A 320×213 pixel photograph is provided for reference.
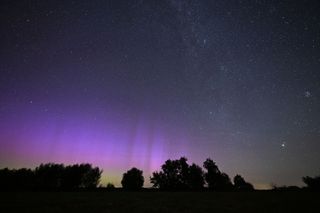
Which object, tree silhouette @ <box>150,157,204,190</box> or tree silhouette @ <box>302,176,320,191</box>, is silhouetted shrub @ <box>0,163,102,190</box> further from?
tree silhouette @ <box>302,176,320,191</box>

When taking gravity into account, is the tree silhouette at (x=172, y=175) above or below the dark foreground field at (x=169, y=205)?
above

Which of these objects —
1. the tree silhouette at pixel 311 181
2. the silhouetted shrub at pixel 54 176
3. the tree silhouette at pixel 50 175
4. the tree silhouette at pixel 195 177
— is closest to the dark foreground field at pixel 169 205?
the tree silhouette at pixel 311 181

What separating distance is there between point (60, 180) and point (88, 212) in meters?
84.4

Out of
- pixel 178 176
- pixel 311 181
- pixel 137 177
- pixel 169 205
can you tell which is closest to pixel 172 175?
pixel 178 176

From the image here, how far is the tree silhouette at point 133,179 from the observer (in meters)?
95.5

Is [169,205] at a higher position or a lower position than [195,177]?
lower

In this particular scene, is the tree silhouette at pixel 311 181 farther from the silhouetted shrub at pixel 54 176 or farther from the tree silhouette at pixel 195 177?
the silhouetted shrub at pixel 54 176

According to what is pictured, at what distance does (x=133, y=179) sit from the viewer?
96312mm

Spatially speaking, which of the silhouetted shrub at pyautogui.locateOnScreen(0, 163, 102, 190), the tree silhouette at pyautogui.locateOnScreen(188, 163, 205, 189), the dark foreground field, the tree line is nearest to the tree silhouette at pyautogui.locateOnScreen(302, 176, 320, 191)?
the tree line

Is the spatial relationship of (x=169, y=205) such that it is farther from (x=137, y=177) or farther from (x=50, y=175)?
(x=50, y=175)

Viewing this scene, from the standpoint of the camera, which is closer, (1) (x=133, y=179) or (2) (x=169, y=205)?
(2) (x=169, y=205)

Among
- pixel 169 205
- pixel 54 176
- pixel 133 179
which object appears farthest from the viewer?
pixel 54 176

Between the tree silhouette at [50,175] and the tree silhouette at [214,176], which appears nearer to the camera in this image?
the tree silhouette at [214,176]

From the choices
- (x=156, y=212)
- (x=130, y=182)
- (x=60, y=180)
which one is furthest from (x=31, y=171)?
(x=156, y=212)
